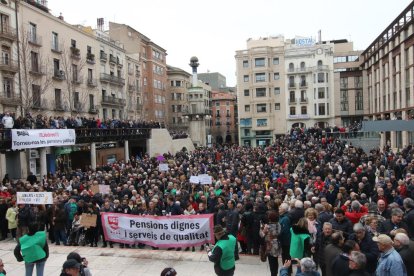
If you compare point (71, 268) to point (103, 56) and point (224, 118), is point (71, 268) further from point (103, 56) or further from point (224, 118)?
point (224, 118)

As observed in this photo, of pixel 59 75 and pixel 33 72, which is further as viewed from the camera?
pixel 59 75

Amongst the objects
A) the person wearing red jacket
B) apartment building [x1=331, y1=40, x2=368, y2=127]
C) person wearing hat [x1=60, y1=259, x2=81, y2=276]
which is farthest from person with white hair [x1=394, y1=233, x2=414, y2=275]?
apartment building [x1=331, y1=40, x2=368, y2=127]

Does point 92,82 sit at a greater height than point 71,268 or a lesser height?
greater

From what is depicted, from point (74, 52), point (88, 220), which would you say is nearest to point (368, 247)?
point (88, 220)

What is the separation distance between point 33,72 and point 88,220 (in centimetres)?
2659

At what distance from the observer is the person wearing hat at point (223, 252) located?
21.8 feet

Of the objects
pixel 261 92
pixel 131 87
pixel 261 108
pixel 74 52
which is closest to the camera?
pixel 74 52

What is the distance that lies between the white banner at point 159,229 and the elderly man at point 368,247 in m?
4.86

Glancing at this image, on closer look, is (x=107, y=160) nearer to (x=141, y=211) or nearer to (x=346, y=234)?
(x=141, y=211)

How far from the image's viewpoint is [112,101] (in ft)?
158

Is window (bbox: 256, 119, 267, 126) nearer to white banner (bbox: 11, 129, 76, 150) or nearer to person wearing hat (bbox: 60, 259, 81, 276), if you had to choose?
white banner (bbox: 11, 129, 76, 150)

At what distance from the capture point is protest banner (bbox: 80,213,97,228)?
11562 mm

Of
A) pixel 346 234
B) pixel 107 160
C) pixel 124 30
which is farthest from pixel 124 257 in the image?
pixel 124 30

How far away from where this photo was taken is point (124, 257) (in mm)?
10703
